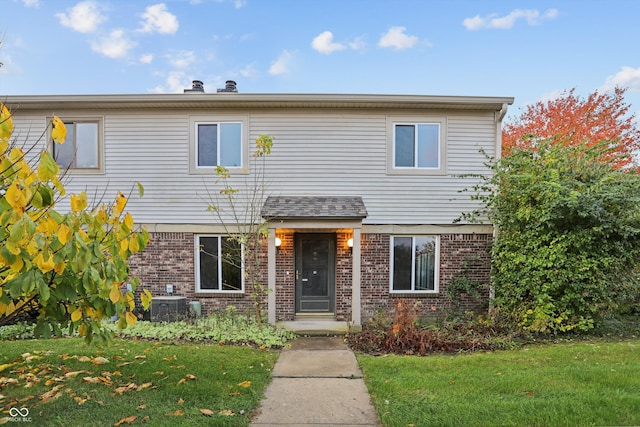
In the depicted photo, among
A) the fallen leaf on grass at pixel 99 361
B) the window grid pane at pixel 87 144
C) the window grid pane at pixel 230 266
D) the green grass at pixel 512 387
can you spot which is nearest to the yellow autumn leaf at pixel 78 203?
the green grass at pixel 512 387

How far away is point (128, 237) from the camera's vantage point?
229 cm

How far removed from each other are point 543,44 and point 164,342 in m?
15.7

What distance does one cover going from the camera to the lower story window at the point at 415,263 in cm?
845

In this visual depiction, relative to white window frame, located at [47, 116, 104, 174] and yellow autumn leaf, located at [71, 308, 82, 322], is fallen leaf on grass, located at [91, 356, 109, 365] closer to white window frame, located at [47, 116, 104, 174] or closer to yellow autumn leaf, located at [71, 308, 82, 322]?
yellow autumn leaf, located at [71, 308, 82, 322]

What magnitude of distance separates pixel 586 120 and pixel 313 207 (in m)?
14.0

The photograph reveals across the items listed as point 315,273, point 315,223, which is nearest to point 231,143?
point 315,223

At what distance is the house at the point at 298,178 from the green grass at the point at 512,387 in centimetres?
289

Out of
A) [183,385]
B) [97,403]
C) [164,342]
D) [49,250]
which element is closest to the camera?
[49,250]

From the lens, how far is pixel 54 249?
1.89 meters

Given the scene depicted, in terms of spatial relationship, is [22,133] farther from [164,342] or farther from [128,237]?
[128,237]

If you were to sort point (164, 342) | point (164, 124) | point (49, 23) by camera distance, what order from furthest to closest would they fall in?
point (49, 23), point (164, 124), point (164, 342)

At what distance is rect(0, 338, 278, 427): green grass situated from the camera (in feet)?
11.9

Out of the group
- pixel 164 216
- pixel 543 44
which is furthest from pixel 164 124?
pixel 543 44

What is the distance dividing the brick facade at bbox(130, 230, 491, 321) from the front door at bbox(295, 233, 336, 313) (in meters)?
0.19
